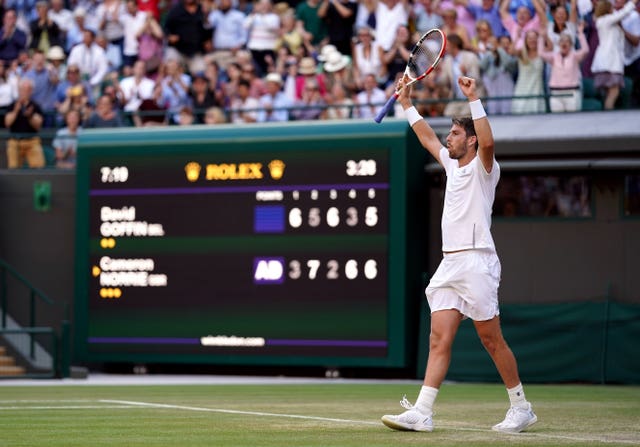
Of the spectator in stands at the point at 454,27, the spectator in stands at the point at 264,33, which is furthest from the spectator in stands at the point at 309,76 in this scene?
the spectator in stands at the point at 454,27

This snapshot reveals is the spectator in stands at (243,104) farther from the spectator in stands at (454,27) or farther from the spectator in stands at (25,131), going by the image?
the spectator in stands at (454,27)

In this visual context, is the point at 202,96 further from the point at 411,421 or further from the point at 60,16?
the point at 411,421

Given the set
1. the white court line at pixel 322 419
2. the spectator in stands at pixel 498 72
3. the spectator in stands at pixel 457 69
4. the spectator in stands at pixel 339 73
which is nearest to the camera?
the white court line at pixel 322 419

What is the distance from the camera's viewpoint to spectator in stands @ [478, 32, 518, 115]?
2219cm

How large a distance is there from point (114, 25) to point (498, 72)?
8.64m

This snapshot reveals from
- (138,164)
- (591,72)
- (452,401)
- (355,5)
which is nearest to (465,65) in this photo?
(591,72)

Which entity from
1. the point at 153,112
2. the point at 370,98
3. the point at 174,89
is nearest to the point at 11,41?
the point at 174,89

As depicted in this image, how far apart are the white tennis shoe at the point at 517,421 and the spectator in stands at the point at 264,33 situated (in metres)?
16.3

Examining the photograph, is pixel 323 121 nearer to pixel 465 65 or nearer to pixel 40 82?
pixel 465 65

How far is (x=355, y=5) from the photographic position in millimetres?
25266

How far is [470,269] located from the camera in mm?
10203

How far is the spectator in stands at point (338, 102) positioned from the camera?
23.5m

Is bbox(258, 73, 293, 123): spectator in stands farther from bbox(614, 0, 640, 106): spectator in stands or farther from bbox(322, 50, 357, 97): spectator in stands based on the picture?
bbox(614, 0, 640, 106): spectator in stands

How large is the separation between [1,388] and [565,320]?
7.87m
